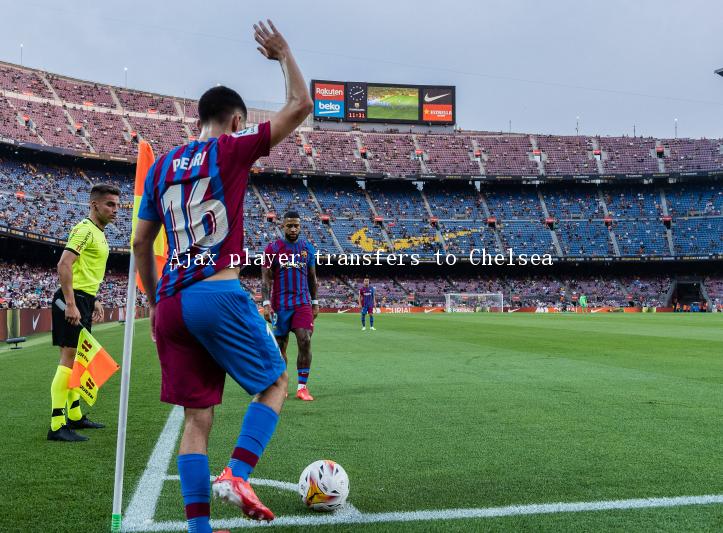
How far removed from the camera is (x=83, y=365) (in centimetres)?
519

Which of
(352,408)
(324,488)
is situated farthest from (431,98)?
(324,488)

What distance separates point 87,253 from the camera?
6293 mm

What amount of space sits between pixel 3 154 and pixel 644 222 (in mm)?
57848

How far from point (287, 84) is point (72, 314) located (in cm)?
376

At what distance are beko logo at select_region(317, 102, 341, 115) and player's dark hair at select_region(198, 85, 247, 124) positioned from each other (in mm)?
67481

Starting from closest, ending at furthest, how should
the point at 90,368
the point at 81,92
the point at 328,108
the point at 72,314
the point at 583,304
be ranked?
1. the point at 90,368
2. the point at 72,314
3. the point at 583,304
4. the point at 81,92
5. the point at 328,108

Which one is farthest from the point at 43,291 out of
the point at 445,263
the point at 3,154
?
the point at 445,263

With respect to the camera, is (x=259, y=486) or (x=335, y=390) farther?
(x=335, y=390)

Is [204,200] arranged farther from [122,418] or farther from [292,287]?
[292,287]

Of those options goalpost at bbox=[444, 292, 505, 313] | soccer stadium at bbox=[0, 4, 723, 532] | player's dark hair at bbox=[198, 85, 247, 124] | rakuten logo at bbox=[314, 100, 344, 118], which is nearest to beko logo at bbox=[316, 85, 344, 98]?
rakuten logo at bbox=[314, 100, 344, 118]

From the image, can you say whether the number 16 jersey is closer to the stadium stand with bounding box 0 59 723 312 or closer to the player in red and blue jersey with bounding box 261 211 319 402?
the player in red and blue jersey with bounding box 261 211 319 402

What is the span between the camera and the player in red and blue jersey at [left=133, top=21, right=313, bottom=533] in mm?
3111

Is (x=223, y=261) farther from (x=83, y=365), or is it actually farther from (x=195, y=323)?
(x=83, y=365)

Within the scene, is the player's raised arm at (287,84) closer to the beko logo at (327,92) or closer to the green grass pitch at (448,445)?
the green grass pitch at (448,445)
